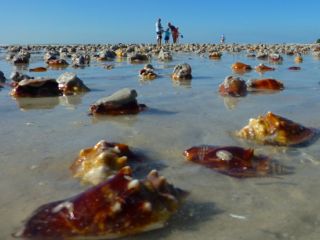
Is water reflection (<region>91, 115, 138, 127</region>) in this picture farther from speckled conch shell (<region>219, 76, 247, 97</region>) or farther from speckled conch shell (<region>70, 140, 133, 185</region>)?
speckled conch shell (<region>219, 76, 247, 97</region>)

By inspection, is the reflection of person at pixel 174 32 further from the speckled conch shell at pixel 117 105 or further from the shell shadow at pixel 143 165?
the shell shadow at pixel 143 165

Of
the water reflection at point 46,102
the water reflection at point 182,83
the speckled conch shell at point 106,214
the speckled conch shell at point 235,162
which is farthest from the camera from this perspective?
the water reflection at point 182,83

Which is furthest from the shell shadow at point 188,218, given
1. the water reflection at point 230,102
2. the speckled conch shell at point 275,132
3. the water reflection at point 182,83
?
the water reflection at point 182,83

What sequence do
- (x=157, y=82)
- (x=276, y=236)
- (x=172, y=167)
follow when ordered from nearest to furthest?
(x=276, y=236) < (x=172, y=167) < (x=157, y=82)

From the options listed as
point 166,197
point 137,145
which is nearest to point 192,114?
point 137,145

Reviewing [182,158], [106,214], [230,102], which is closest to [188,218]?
[106,214]

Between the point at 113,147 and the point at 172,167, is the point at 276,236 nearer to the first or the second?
the point at 172,167
